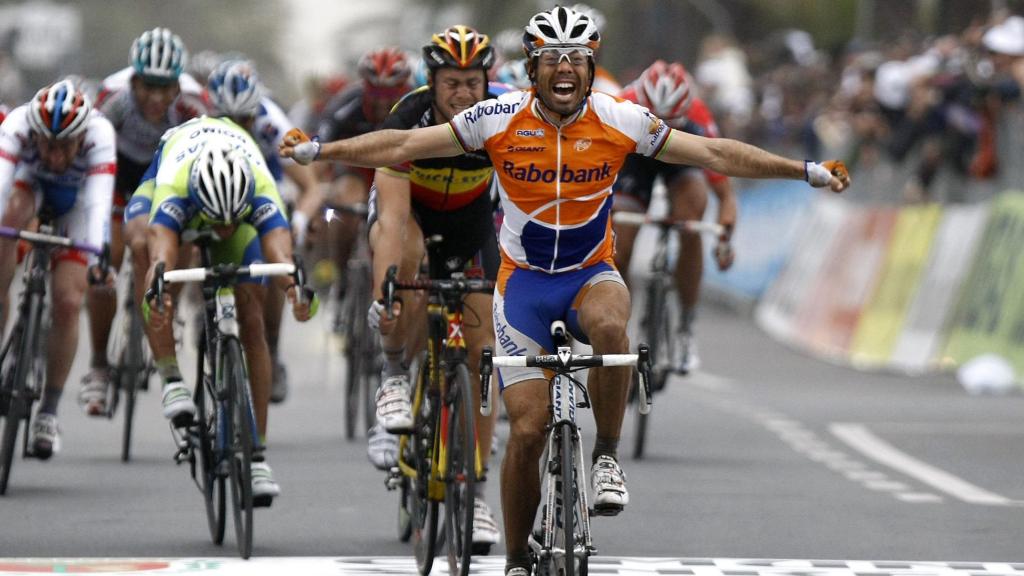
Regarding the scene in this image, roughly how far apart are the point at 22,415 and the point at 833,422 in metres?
6.99

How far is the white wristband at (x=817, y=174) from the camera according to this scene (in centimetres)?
868

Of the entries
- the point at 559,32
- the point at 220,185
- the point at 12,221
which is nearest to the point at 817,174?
the point at 559,32

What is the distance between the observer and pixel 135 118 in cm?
1391

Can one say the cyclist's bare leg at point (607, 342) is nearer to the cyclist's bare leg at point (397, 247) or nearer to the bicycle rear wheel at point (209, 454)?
the cyclist's bare leg at point (397, 247)

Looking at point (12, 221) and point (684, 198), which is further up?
point (684, 198)

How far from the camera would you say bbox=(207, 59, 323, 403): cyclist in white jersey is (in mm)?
13695

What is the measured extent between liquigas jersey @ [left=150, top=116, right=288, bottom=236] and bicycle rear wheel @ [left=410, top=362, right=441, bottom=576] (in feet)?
4.02

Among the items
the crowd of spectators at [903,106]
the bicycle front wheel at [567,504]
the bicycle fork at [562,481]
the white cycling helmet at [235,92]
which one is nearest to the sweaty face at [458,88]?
the bicycle fork at [562,481]

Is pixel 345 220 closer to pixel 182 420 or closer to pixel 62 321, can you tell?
pixel 62 321

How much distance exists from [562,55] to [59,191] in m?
4.94

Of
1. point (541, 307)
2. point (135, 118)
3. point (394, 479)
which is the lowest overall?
point (394, 479)

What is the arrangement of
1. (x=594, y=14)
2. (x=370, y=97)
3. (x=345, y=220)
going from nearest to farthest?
1. (x=594, y=14)
2. (x=370, y=97)
3. (x=345, y=220)

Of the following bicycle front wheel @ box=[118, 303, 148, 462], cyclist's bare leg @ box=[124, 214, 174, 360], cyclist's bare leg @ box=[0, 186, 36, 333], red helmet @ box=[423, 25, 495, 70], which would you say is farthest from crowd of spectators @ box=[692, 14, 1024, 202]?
red helmet @ box=[423, 25, 495, 70]

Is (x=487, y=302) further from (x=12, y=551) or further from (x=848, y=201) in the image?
(x=848, y=201)
